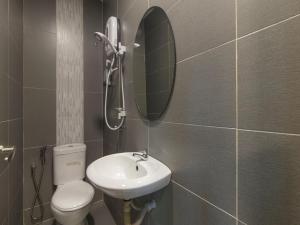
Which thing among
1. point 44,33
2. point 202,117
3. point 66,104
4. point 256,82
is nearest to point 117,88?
point 66,104

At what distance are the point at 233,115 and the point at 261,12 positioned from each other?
339 mm

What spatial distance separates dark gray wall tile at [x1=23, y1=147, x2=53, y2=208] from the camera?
1.77m

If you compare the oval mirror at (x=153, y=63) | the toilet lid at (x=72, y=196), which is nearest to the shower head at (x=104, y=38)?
the oval mirror at (x=153, y=63)

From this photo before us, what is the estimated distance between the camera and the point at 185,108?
0.86m

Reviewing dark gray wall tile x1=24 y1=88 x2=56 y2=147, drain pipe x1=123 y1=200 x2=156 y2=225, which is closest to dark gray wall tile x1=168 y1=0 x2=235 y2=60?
drain pipe x1=123 y1=200 x2=156 y2=225

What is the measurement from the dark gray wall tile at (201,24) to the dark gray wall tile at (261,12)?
0.04 meters

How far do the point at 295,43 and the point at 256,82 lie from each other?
0.45 ft

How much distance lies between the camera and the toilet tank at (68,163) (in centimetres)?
179

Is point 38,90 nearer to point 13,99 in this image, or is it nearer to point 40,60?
point 40,60

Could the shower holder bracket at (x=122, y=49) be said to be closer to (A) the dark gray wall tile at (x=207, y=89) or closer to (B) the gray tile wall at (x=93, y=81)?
(B) the gray tile wall at (x=93, y=81)

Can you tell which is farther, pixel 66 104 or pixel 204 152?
pixel 66 104

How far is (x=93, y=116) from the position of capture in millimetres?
2154

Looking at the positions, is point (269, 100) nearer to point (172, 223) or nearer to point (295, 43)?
point (295, 43)

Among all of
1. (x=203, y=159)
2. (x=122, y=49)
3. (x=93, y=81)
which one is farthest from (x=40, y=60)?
(x=203, y=159)
